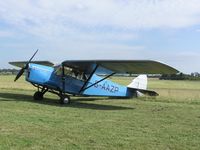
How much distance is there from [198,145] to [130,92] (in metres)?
14.1

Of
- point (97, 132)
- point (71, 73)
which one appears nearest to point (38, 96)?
point (71, 73)

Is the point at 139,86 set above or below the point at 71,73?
below

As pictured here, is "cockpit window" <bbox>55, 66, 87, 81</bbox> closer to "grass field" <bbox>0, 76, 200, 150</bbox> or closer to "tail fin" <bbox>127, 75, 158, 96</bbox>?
"tail fin" <bbox>127, 75, 158, 96</bbox>

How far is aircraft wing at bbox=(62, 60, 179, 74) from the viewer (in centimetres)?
1595

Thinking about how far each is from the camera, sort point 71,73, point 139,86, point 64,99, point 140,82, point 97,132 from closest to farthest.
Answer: point 97,132
point 64,99
point 71,73
point 139,86
point 140,82

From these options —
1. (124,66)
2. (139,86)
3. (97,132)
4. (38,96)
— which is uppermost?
(124,66)

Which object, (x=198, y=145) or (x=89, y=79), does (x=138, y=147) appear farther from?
(x=89, y=79)

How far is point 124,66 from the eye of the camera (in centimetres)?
1747

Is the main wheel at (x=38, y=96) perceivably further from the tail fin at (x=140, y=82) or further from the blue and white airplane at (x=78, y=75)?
the tail fin at (x=140, y=82)

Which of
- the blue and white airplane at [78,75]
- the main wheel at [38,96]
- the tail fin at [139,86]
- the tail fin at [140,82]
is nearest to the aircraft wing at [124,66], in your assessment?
the blue and white airplane at [78,75]

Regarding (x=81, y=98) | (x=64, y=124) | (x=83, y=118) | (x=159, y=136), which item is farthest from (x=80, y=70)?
(x=159, y=136)

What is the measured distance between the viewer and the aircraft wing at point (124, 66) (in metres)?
16.0

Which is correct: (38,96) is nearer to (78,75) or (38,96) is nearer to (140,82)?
(78,75)

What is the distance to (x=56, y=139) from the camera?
7824mm
